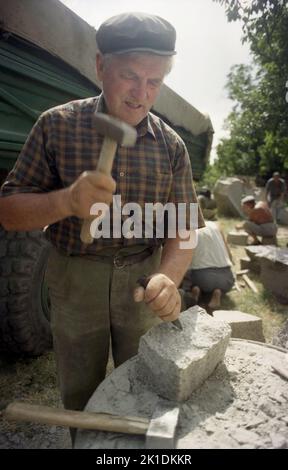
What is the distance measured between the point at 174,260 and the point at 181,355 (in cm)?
48

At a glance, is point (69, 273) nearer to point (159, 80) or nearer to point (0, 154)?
point (159, 80)

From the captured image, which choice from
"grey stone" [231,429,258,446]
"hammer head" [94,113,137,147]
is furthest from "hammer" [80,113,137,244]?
"grey stone" [231,429,258,446]

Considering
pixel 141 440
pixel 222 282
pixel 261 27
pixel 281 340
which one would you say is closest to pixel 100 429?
pixel 141 440

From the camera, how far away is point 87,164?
1507mm

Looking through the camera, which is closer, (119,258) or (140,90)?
(140,90)

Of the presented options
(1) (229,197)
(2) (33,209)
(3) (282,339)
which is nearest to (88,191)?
(2) (33,209)

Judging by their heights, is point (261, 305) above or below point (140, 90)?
below

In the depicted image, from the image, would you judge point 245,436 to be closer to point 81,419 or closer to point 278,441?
point 278,441

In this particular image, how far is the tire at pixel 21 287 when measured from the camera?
8.93 feet

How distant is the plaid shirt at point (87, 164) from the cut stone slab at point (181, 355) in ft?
1.46

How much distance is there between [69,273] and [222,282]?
3.26m

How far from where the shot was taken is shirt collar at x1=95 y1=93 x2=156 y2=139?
4.96 ft

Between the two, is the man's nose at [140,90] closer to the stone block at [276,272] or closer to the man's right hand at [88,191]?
the man's right hand at [88,191]

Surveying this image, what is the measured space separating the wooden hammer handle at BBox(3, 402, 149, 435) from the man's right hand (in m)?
0.64
